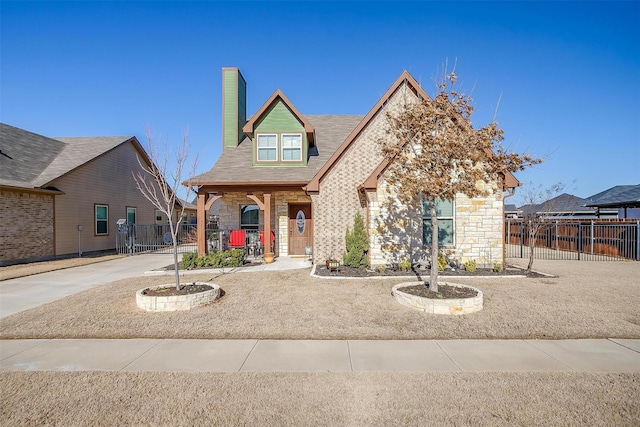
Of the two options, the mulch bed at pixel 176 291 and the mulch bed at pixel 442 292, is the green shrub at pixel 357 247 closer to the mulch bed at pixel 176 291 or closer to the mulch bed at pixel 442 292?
the mulch bed at pixel 442 292

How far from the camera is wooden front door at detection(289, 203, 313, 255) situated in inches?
590

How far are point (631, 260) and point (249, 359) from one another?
60.3 feet

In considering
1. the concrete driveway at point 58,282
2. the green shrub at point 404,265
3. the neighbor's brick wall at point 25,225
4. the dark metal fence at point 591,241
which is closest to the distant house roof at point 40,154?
the neighbor's brick wall at point 25,225

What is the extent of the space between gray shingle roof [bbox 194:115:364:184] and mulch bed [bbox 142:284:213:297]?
247 inches

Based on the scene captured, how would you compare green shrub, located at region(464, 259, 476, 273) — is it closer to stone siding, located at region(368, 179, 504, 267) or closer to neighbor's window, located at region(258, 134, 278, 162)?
stone siding, located at region(368, 179, 504, 267)

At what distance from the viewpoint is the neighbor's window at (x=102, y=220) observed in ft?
59.3

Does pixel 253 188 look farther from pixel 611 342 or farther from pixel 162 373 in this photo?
pixel 611 342

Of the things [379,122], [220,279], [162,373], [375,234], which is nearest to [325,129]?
[379,122]

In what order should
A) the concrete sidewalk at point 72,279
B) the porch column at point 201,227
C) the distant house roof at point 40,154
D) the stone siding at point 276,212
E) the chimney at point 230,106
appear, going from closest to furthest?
the concrete sidewalk at point 72,279 < the porch column at point 201,227 < the distant house roof at point 40,154 < the stone siding at point 276,212 < the chimney at point 230,106

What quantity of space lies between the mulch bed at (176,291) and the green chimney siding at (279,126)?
25.9 feet

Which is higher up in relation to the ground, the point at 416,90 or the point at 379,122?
the point at 416,90

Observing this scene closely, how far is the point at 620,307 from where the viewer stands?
22.5 ft

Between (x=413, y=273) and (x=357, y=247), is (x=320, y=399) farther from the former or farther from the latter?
(x=357, y=247)

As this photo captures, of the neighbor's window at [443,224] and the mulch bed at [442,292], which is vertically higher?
the neighbor's window at [443,224]
